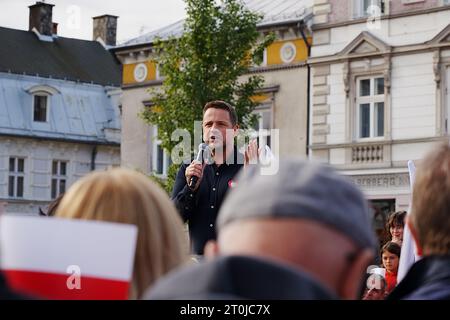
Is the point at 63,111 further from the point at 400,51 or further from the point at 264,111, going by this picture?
the point at 400,51

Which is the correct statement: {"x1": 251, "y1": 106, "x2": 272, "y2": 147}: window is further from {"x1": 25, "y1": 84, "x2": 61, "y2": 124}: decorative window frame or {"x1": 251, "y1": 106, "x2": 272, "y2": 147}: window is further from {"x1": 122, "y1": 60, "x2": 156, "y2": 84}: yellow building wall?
{"x1": 25, "y1": 84, "x2": 61, "y2": 124}: decorative window frame

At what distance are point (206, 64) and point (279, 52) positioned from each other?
13.3 feet

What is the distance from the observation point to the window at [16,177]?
51.0 m

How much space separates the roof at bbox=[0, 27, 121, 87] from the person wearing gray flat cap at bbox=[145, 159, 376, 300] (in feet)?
170

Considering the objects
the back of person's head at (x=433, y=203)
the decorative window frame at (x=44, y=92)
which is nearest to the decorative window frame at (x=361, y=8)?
the decorative window frame at (x=44, y=92)

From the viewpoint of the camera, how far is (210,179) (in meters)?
7.93

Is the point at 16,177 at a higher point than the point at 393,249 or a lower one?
higher

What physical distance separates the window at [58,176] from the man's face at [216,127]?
44.8m

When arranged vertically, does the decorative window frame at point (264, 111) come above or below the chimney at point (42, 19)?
below

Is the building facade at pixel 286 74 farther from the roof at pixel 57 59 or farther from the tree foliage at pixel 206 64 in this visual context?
the roof at pixel 57 59

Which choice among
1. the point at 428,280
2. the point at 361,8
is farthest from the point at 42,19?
the point at 428,280
